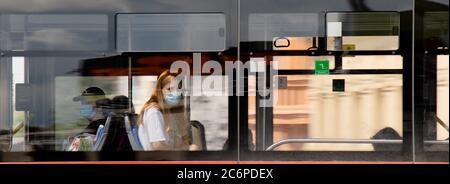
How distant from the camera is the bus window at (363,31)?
5.57 metres

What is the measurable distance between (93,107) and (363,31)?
2.14 metres

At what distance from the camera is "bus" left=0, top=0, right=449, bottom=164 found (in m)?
5.56

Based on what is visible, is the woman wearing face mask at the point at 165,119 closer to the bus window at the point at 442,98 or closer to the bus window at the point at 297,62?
the bus window at the point at 297,62

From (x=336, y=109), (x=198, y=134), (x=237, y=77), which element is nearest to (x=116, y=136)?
(x=198, y=134)

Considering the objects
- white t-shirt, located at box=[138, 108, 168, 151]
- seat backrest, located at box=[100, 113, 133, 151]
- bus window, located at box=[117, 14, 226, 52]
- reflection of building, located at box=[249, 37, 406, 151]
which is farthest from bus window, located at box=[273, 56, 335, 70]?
seat backrest, located at box=[100, 113, 133, 151]

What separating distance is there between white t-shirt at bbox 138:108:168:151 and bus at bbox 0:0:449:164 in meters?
0.04

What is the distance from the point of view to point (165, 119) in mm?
5684

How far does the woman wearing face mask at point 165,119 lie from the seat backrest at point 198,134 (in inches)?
1.7

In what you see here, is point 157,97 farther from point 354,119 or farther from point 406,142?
point 406,142

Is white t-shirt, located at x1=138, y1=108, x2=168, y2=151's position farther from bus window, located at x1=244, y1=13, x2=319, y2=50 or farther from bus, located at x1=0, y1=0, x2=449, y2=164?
bus window, located at x1=244, y1=13, x2=319, y2=50

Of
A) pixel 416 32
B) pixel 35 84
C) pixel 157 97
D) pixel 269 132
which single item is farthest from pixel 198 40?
pixel 416 32

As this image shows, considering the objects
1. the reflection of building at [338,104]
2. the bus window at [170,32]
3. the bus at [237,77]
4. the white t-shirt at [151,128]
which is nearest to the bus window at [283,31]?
the bus at [237,77]
